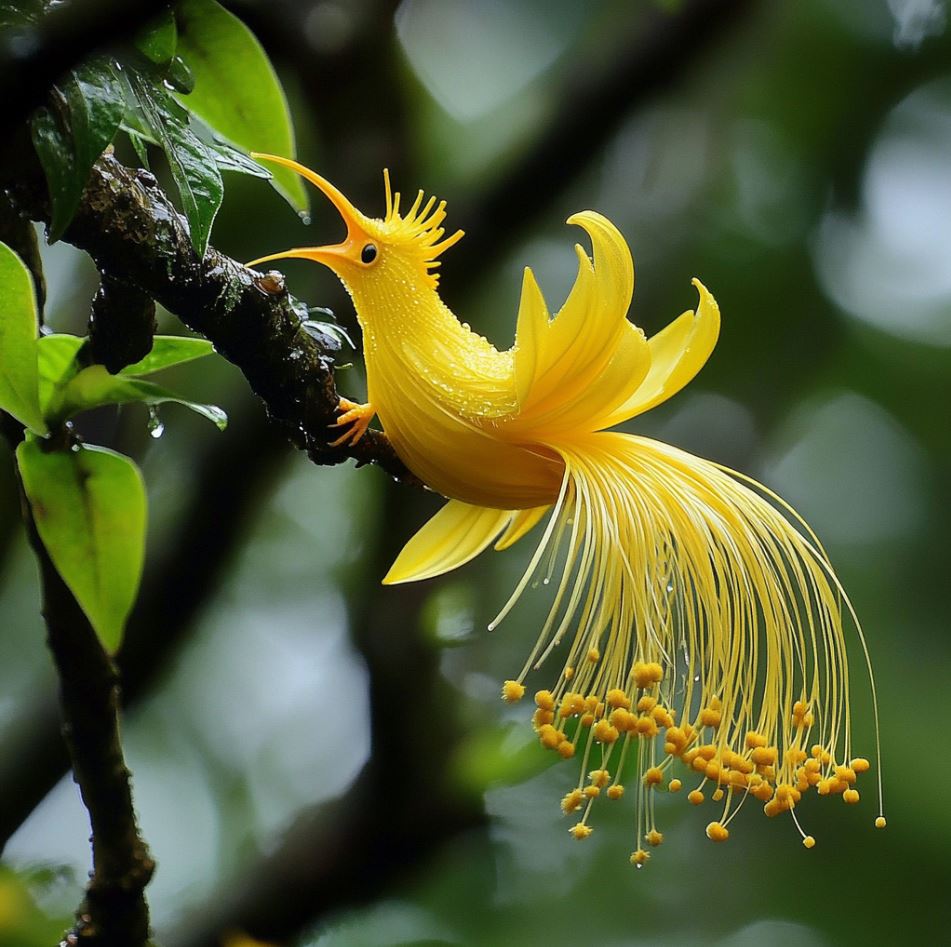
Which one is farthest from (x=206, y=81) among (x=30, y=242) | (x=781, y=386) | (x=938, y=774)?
(x=938, y=774)

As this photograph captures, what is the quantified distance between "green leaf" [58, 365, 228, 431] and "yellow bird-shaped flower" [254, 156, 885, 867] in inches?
3.7

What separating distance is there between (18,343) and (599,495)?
0.27 meters

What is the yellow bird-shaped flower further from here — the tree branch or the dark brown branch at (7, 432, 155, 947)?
the tree branch

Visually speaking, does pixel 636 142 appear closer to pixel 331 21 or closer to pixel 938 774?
pixel 331 21

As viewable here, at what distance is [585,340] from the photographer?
1.72ft

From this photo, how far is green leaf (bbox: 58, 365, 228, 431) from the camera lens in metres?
0.54

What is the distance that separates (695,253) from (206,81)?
1.49m

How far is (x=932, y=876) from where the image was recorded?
2.13 m

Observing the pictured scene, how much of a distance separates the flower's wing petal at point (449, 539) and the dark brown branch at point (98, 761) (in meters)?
0.15

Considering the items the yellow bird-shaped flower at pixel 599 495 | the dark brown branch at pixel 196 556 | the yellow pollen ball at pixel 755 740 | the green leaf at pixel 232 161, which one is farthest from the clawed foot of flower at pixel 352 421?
the dark brown branch at pixel 196 556

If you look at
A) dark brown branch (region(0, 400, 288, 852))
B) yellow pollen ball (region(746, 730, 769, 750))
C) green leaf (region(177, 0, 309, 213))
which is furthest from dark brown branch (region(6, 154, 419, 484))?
dark brown branch (region(0, 400, 288, 852))

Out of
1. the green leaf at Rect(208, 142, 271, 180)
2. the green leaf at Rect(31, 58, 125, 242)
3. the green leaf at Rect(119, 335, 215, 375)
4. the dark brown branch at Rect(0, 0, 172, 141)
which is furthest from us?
the green leaf at Rect(119, 335, 215, 375)

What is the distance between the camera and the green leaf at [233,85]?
1.80 feet

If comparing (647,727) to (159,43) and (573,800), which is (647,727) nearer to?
(573,800)
